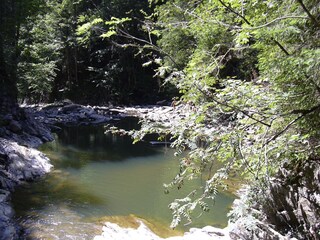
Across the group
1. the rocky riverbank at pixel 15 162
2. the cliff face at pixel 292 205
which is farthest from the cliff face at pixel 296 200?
the rocky riverbank at pixel 15 162

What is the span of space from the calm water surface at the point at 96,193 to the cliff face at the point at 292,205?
116 inches

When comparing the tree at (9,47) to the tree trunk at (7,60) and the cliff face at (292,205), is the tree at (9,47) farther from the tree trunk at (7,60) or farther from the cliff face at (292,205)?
the cliff face at (292,205)

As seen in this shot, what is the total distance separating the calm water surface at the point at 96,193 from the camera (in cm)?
689

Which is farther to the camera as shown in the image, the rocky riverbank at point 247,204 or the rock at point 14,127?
the rock at point 14,127

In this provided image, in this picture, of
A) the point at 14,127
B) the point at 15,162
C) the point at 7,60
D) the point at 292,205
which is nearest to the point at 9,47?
the point at 7,60

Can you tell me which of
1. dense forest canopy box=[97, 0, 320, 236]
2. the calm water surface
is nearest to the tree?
the calm water surface

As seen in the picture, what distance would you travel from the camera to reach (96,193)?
28.6ft

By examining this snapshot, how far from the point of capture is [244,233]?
4.34 m

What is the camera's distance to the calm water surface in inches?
271

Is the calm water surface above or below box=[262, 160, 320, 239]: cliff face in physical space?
below

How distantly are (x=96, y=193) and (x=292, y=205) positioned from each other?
5.69 meters

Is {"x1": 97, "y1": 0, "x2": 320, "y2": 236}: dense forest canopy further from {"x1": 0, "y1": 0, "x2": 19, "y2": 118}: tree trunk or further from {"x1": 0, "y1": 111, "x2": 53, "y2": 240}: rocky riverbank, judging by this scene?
{"x1": 0, "y1": 0, "x2": 19, "y2": 118}: tree trunk

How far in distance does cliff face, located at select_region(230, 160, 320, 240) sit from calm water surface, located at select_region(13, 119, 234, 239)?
9.71 ft

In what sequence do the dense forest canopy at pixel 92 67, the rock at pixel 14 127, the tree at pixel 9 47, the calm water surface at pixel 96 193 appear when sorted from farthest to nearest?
the dense forest canopy at pixel 92 67 → the tree at pixel 9 47 → the rock at pixel 14 127 → the calm water surface at pixel 96 193
